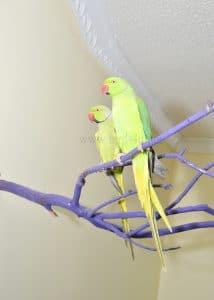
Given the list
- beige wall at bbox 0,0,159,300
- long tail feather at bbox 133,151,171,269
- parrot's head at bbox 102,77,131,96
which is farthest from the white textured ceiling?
long tail feather at bbox 133,151,171,269

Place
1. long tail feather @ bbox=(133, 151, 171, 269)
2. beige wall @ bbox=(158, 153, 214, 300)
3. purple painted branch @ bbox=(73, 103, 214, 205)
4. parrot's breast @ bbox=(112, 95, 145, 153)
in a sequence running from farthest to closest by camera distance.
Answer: beige wall @ bbox=(158, 153, 214, 300), parrot's breast @ bbox=(112, 95, 145, 153), long tail feather @ bbox=(133, 151, 171, 269), purple painted branch @ bbox=(73, 103, 214, 205)

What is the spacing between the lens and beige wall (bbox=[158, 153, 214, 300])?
1.63 m

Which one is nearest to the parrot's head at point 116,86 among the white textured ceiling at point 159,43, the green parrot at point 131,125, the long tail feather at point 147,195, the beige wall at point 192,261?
the green parrot at point 131,125

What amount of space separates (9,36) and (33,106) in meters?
0.17

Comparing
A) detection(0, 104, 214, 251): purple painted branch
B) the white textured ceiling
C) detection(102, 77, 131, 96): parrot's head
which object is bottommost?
detection(0, 104, 214, 251): purple painted branch

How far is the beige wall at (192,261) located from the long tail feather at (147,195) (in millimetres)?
1214

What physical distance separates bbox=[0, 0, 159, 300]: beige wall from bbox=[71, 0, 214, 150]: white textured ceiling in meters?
0.07

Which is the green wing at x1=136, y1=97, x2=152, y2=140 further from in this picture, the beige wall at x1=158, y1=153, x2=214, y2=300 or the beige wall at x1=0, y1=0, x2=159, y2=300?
the beige wall at x1=158, y1=153, x2=214, y2=300

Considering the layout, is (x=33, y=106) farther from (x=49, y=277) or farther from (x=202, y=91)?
(x=202, y=91)

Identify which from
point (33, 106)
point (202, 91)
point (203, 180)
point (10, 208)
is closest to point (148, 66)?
point (202, 91)

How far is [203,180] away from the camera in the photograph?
5.86 ft

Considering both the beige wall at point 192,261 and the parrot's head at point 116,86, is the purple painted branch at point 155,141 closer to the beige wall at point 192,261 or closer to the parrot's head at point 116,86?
the parrot's head at point 116,86

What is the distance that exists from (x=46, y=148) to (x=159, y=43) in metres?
0.51

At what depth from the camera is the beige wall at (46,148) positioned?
28.3 inches
